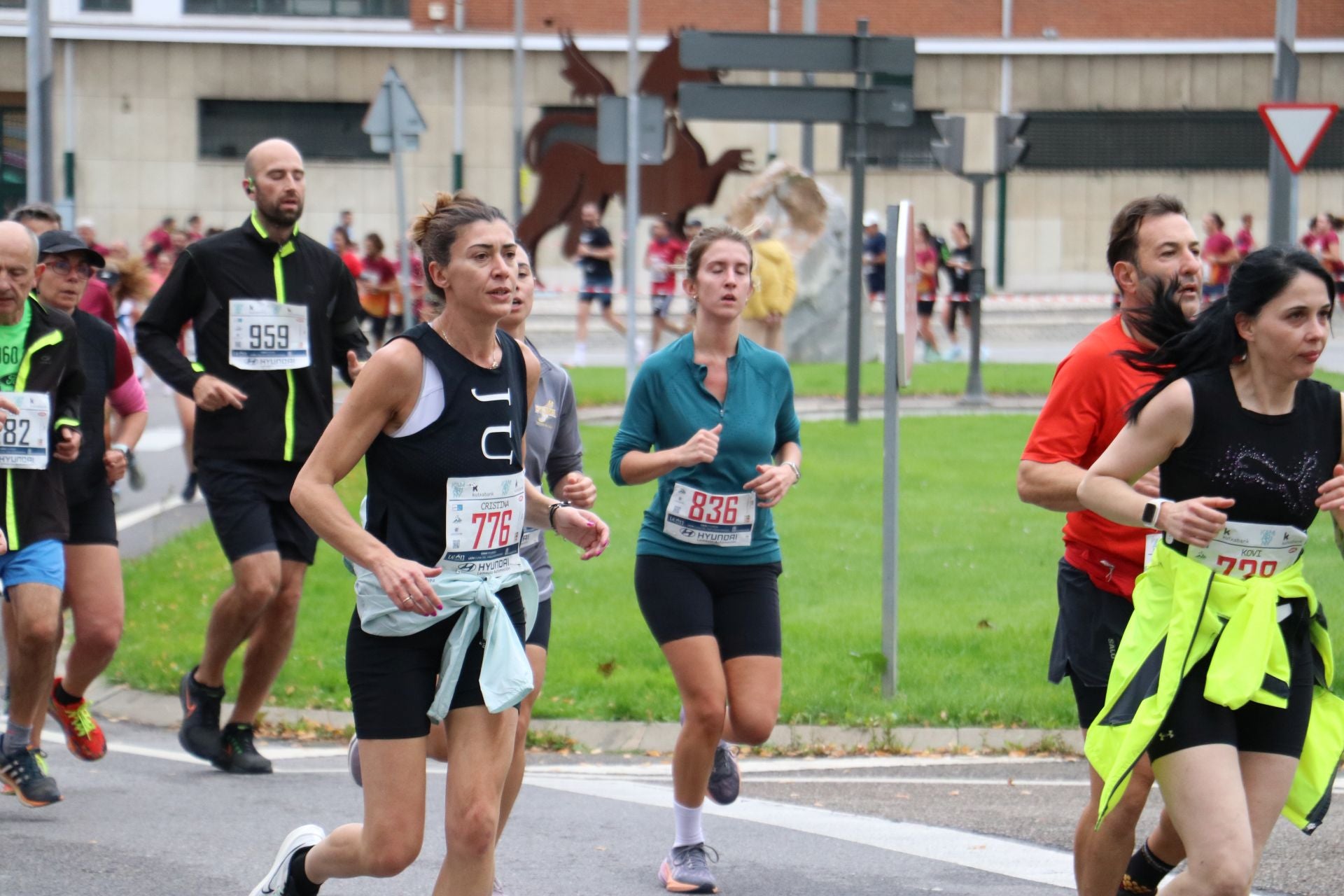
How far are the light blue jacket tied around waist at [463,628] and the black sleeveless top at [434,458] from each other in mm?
105

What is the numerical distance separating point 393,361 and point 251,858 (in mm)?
2334

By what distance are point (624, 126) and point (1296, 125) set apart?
19.3 ft

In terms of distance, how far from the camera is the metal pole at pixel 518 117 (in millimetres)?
40844

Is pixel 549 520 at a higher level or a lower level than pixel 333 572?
higher

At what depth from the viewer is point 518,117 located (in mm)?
41562

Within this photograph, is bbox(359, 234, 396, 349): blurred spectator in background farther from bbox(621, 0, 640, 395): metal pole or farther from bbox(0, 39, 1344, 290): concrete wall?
bbox(0, 39, 1344, 290): concrete wall

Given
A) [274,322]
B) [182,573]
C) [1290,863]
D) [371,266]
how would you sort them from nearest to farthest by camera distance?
[1290,863] → [274,322] → [182,573] → [371,266]

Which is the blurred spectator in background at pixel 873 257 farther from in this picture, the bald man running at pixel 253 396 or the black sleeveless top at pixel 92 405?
the black sleeveless top at pixel 92 405

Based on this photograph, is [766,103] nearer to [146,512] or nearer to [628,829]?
[146,512]

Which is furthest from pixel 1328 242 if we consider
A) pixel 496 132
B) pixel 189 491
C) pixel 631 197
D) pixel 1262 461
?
pixel 1262 461

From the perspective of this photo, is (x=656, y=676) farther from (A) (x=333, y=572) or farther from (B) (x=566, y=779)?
(A) (x=333, y=572)

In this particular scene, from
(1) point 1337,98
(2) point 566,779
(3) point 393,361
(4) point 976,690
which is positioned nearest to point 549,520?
(3) point 393,361

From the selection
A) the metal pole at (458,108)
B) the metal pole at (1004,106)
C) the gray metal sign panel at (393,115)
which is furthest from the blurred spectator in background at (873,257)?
the gray metal sign panel at (393,115)

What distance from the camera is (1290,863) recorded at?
5914 millimetres
